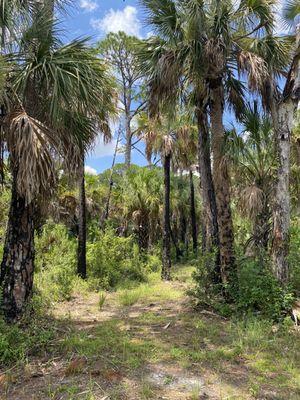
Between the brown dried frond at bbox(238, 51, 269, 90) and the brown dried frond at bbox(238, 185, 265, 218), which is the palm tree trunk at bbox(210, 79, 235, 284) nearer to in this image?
the brown dried frond at bbox(238, 51, 269, 90)

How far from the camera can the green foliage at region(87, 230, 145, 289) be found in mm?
14016

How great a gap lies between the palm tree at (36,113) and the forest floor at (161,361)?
4.48ft

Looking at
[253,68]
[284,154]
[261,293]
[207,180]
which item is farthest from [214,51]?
Answer: [261,293]

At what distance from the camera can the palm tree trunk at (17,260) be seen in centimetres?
654

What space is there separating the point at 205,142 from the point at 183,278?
6.81 meters

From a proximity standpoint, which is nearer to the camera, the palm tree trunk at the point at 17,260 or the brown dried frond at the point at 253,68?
the palm tree trunk at the point at 17,260

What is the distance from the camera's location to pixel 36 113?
6668 mm

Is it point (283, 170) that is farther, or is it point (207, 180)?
point (207, 180)

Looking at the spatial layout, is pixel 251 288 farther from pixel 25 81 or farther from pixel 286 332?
pixel 25 81

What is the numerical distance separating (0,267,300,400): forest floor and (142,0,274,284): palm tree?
1.96 meters

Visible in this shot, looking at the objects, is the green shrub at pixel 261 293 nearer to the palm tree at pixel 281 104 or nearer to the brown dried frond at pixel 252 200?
the palm tree at pixel 281 104

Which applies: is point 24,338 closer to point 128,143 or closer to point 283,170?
point 283,170

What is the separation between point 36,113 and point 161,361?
4296mm

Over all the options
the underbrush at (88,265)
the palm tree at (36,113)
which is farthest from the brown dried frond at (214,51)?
the underbrush at (88,265)
